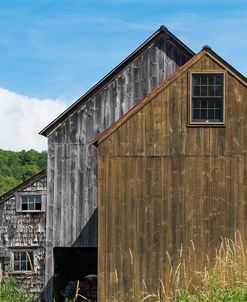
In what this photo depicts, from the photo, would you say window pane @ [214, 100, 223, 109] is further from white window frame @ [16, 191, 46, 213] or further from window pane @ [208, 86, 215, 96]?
white window frame @ [16, 191, 46, 213]

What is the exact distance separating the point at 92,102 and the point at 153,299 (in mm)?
7771

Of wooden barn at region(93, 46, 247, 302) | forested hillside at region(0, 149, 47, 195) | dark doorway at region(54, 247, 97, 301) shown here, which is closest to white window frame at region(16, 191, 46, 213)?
dark doorway at region(54, 247, 97, 301)

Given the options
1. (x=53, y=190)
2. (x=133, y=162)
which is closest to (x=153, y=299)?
(x=133, y=162)

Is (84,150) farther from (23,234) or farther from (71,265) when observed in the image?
(71,265)

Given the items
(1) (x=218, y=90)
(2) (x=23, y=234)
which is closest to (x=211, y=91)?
(1) (x=218, y=90)

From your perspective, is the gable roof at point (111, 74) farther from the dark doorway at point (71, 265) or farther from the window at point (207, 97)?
the dark doorway at point (71, 265)

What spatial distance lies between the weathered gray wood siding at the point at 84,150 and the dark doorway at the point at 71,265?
85.0 inches

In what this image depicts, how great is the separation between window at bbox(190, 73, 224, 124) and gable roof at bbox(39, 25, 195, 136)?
15.2 feet

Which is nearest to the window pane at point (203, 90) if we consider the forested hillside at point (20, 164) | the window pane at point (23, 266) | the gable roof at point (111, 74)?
the gable roof at point (111, 74)

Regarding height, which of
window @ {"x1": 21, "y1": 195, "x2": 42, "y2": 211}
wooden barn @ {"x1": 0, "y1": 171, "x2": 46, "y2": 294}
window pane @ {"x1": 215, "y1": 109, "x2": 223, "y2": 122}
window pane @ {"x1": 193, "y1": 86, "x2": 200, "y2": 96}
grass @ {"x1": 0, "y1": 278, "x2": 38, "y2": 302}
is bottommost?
grass @ {"x1": 0, "y1": 278, "x2": 38, "y2": 302}

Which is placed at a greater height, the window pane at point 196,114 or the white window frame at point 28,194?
the window pane at point 196,114

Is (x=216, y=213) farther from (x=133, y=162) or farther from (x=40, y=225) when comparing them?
(x=40, y=225)

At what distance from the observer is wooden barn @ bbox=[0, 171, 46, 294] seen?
30188 mm

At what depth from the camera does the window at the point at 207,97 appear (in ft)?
67.0
